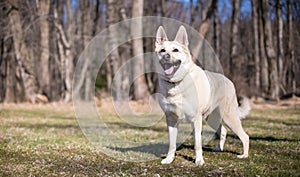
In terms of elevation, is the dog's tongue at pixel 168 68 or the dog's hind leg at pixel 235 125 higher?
the dog's tongue at pixel 168 68

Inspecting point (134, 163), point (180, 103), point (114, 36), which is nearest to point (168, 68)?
point (180, 103)

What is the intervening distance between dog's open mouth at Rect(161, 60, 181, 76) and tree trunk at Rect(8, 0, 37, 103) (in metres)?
23.8

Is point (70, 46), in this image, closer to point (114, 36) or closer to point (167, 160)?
point (114, 36)

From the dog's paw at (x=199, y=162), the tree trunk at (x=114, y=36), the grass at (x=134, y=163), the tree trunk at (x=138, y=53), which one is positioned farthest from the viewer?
the tree trunk at (x=114, y=36)

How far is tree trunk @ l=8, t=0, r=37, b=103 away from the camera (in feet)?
96.2

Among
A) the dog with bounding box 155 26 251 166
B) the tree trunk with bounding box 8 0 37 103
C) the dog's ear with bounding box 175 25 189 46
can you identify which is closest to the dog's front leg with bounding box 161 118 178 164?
the dog with bounding box 155 26 251 166

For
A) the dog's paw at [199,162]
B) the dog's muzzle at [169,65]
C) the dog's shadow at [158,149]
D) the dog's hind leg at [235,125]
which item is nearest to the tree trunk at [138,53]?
the dog's shadow at [158,149]

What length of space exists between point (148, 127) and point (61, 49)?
→ 60.4ft

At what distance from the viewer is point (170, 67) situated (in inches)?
300

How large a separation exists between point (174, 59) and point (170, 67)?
0.17 metres

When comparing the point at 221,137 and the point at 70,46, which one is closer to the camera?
the point at 221,137

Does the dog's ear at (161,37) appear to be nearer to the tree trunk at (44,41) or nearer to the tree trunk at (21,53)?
the tree trunk at (21,53)

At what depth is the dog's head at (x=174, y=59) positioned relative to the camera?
298 inches

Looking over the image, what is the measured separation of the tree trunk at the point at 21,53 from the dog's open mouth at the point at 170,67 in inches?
939
